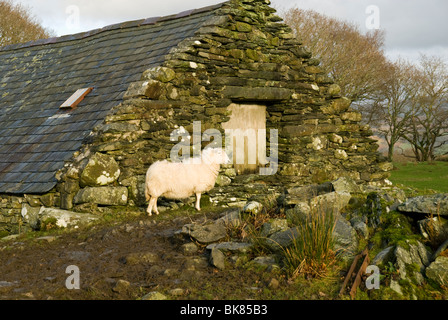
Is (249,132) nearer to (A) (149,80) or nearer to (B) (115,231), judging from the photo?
(A) (149,80)

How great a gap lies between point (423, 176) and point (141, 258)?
57.6 ft

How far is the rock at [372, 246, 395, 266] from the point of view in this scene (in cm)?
516

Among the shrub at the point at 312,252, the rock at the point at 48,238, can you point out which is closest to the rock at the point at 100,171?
the rock at the point at 48,238

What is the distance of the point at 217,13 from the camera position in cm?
1116

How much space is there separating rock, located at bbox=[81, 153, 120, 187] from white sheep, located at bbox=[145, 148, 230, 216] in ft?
3.14

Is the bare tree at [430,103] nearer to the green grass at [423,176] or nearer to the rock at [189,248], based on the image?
the green grass at [423,176]

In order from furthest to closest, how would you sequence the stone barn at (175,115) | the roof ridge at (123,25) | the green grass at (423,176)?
the green grass at (423,176) → the roof ridge at (123,25) → the stone barn at (175,115)

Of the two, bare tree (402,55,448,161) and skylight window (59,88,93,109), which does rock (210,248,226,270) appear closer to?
skylight window (59,88,93,109)

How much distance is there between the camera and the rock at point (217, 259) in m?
5.38

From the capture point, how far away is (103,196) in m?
8.96

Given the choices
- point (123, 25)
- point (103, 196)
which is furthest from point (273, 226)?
point (123, 25)

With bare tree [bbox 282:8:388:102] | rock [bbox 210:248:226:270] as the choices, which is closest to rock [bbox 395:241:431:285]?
rock [bbox 210:248:226:270]

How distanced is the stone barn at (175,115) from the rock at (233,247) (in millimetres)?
3760

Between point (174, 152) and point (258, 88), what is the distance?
263 cm
